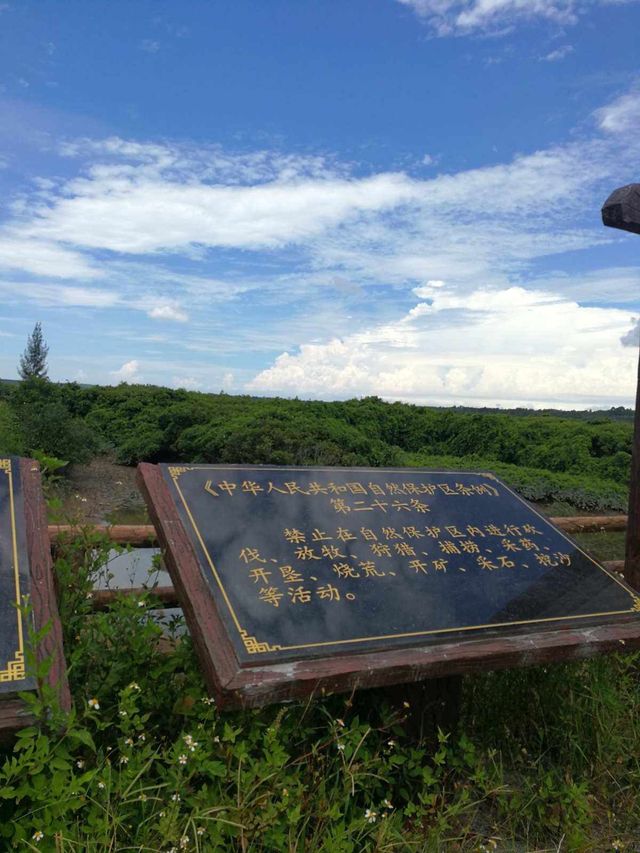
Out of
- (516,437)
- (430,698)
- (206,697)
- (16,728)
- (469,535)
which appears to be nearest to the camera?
(16,728)

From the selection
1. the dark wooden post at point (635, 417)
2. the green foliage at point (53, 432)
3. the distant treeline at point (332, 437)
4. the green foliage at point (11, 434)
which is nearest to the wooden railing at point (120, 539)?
the dark wooden post at point (635, 417)

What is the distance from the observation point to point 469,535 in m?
3.24

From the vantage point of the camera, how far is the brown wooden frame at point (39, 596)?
6.66 ft

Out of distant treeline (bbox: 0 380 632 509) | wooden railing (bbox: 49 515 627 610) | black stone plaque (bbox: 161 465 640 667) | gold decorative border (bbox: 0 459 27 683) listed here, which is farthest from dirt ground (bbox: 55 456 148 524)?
gold decorative border (bbox: 0 459 27 683)

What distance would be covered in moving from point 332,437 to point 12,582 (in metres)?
8.22

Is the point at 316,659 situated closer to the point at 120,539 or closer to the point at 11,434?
the point at 120,539

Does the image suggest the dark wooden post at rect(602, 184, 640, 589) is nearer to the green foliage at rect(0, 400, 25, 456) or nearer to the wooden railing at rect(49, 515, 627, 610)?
the wooden railing at rect(49, 515, 627, 610)

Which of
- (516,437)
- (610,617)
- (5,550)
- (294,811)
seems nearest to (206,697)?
(294,811)

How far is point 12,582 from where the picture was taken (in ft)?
7.88

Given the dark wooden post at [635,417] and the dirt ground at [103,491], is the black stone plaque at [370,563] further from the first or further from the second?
the dirt ground at [103,491]

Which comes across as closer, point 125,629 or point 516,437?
point 125,629

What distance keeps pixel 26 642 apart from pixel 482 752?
1981mm

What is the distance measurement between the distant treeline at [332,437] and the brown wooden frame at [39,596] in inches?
268

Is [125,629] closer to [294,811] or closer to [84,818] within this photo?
[84,818]
